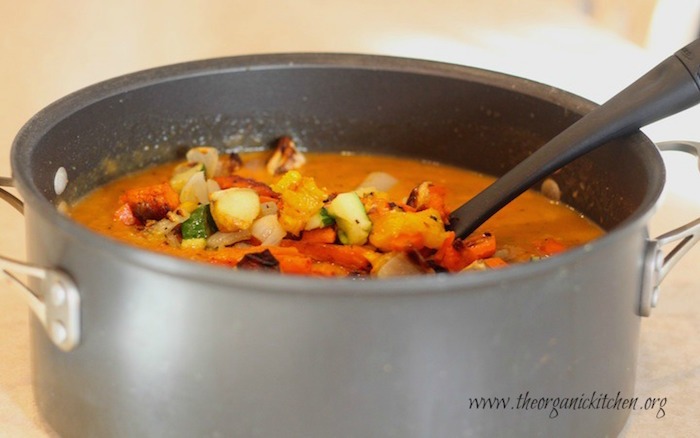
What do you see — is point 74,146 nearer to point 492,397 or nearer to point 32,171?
point 32,171

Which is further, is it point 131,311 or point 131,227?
point 131,227

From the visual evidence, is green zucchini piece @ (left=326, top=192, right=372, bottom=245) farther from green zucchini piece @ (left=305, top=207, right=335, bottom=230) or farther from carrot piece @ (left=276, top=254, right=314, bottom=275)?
carrot piece @ (left=276, top=254, right=314, bottom=275)

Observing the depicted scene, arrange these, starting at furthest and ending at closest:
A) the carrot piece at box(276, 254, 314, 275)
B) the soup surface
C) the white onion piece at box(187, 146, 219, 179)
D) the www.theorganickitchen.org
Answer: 1. the white onion piece at box(187, 146, 219, 179)
2. the soup surface
3. the carrot piece at box(276, 254, 314, 275)
4. the www.theorganickitchen.org

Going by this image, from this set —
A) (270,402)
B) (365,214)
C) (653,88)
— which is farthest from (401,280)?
(653,88)

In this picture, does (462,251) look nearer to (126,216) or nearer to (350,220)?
(350,220)

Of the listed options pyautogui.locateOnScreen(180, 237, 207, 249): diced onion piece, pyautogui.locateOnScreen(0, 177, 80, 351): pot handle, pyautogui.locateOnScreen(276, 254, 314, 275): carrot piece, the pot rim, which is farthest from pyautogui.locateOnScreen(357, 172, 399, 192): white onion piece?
pyautogui.locateOnScreen(0, 177, 80, 351): pot handle

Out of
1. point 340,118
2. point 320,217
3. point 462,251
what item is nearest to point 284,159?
point 340,118
